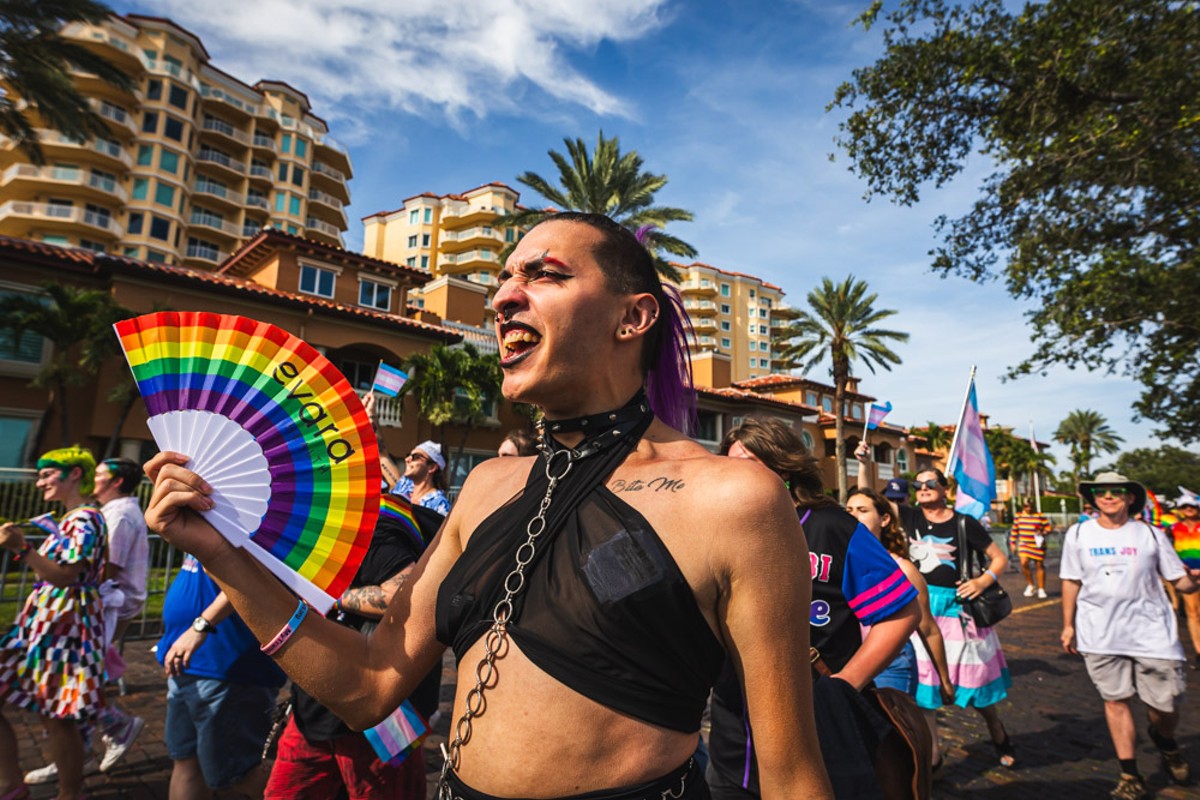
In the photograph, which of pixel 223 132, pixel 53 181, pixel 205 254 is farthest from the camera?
pixel 223 132

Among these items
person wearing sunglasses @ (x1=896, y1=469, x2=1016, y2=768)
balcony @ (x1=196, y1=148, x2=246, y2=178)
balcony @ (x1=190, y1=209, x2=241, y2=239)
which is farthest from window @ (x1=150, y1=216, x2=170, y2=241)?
person wearing sunglasses @ (x1=896, y1=469, x2=1016, y2=768)

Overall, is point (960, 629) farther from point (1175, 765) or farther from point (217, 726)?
point (217, 726)

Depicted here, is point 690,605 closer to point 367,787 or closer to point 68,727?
point 367,787

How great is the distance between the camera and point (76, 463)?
4.91 metres

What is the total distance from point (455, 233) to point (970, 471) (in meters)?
67.7

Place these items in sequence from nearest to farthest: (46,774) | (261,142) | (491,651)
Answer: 1. (491,651)
2. (46,774)
3. (261,142)

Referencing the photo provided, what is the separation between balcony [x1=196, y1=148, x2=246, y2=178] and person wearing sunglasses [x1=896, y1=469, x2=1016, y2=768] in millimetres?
57000

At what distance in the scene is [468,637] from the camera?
4.80 ft

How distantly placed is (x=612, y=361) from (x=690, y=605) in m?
0.59

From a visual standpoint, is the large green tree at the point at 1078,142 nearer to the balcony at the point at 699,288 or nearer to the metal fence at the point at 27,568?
the metal fence at the point at 27,568

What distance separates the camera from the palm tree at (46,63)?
618 inches

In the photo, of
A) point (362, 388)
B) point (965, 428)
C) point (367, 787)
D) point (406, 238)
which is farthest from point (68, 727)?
point (406, 238)

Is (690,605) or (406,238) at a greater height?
(406,238)

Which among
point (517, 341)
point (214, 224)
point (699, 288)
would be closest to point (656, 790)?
point (517, 341)
